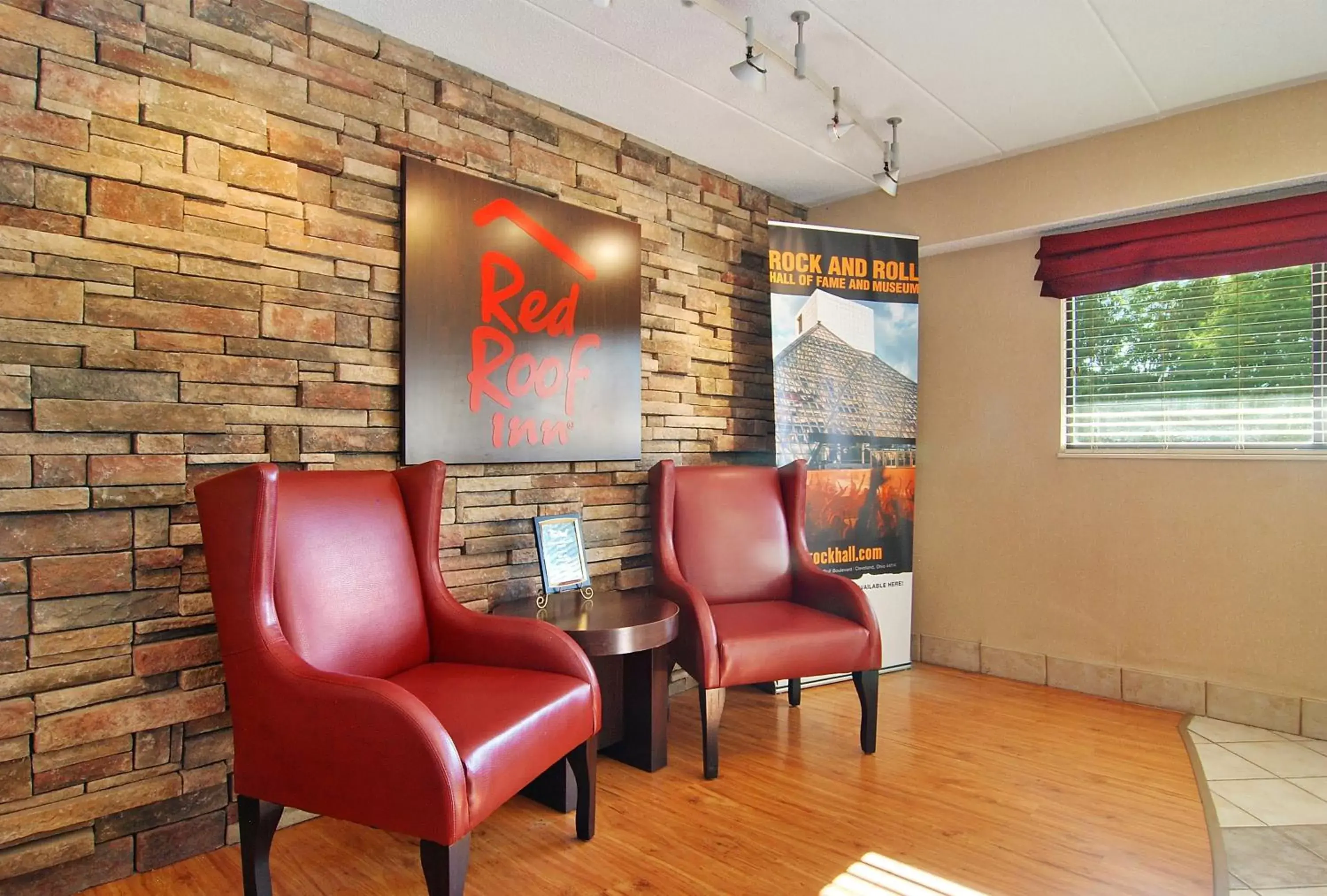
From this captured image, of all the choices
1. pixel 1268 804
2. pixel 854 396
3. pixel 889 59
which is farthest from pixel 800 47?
pixel 1268 804

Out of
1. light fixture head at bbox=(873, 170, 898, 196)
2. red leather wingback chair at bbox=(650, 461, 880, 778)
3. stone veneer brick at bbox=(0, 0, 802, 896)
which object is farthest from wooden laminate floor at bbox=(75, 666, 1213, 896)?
light fixture head at bbox=(873, 170, 898, 196)

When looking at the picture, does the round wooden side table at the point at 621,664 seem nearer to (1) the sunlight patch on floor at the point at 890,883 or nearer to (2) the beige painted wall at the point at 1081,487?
(1) the sunlight patch on floor at the point at 890,883

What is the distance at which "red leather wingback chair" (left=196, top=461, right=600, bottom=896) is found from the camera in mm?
1585

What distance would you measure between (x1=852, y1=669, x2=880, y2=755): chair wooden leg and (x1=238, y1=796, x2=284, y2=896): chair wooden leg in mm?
1896

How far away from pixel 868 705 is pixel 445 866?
173cm

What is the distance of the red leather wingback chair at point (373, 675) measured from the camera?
1585 mm

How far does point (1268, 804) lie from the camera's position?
8.02 ft

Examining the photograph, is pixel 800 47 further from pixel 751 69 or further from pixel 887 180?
pixel 887 180

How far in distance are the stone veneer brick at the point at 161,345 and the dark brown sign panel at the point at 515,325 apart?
9 centimetres

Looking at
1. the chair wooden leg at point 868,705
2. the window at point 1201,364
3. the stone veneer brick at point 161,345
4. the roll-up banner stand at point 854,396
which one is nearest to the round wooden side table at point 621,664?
the stone veneer brick at point 161,345

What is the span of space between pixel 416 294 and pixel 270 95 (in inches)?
27.2

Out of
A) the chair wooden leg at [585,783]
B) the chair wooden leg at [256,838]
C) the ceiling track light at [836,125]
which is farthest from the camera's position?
the ceiling track light at [836,125]

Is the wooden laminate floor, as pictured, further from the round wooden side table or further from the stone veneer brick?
the stone veneer brick

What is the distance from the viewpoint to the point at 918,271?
13.0 feet
